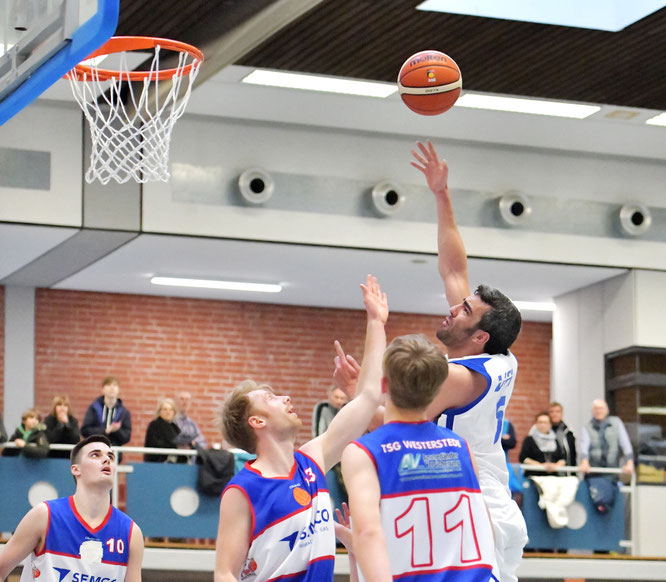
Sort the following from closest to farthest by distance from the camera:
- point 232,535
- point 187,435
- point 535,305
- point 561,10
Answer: point 232,535 < point 561,10 < point 187,435 < point 535,305

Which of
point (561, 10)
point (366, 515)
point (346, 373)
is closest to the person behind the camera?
point (366, 515)

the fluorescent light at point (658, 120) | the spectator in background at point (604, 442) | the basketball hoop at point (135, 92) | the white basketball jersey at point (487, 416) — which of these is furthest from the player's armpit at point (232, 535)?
the spectator in background at point (604, 442)

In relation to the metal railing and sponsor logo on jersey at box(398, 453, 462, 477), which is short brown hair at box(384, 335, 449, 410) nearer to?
sponsor logo on jersey at box(398, 453, 462, 477)

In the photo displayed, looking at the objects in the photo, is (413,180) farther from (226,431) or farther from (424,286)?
(226,431)

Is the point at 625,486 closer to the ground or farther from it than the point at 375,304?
closer to the ground

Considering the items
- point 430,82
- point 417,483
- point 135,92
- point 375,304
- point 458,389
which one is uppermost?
point 135,92

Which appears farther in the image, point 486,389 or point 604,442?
point 604,442

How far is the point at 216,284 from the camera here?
55.1ft

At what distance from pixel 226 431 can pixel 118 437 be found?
28.0 feet

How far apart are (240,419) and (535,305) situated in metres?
13.4

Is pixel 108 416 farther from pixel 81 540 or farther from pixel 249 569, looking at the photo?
Result: pixel 249 569

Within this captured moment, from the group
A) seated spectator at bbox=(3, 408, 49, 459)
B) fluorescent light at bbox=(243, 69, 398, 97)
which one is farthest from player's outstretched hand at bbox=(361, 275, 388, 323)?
seated spectator at bbox=(3, 408, 49, 459)

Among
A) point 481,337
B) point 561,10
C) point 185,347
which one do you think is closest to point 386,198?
point 561,10

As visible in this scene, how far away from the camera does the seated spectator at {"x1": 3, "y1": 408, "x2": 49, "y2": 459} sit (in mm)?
12156
